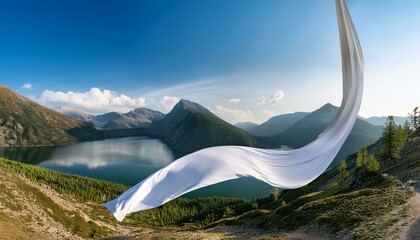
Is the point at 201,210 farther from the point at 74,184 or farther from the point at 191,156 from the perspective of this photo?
the point at 191,156

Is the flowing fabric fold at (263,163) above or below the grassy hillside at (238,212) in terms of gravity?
above

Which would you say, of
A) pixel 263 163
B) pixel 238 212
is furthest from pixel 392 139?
pixel 238 212

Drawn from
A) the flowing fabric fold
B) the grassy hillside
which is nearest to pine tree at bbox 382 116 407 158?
the grassy hillside

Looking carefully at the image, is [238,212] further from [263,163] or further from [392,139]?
[263,163]

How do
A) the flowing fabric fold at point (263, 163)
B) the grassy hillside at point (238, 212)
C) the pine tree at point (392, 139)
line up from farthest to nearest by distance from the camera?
the pine tree at point (392, 139) < the grassy hillside at point (238, 212) < the flowing fabric fold at point (263, 163)

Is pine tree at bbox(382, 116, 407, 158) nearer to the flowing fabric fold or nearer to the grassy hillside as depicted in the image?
the grassy hillside

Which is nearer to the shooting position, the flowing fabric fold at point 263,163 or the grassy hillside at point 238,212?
the flowing fabric fold at point 263,163

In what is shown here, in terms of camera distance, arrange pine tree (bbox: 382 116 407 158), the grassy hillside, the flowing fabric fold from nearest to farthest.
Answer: the flowing fabric fold, the grassy hillside, pine tree (bbox: 382 116 407 158)

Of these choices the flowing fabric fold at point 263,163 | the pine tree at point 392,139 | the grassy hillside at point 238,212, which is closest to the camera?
the flowing fabric fold at point 263,163

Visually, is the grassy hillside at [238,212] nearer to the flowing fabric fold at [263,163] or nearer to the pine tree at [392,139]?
the flowing fabric fold at [263,163]

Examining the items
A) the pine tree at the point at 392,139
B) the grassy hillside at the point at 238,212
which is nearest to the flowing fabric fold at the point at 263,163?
the grassy hillside at the point at 238,212
